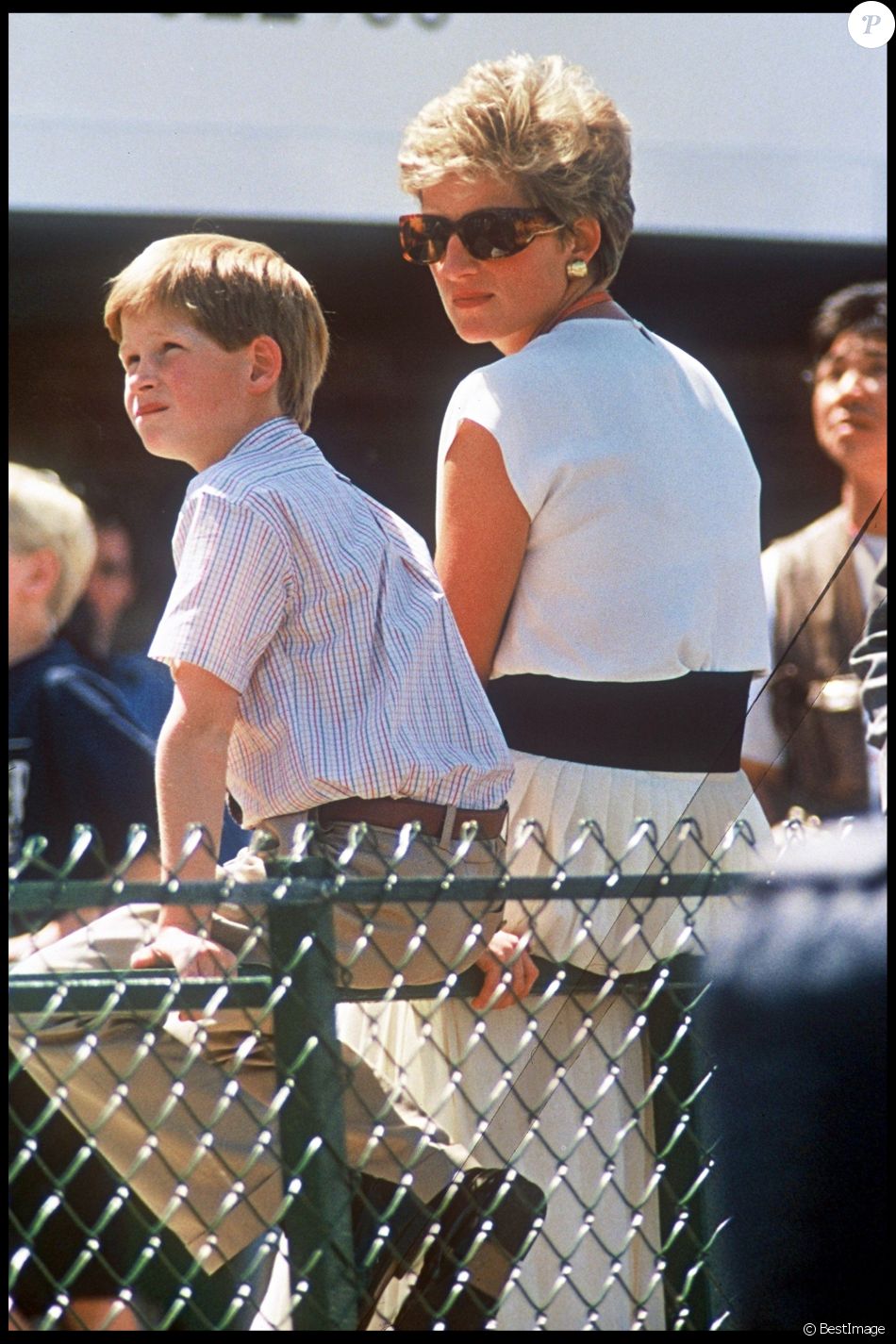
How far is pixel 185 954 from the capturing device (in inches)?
60.0

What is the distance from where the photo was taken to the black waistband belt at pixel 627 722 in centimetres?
175

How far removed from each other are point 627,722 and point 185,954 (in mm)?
580

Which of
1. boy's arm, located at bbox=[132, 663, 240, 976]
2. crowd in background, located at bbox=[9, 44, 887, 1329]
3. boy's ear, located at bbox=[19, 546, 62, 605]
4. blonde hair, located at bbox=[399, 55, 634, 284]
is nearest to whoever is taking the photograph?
boy's arm, located at bbox=[132, 663, 240, 976]

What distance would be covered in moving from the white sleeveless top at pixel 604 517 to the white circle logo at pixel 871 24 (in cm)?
88

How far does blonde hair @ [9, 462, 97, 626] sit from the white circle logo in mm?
1547

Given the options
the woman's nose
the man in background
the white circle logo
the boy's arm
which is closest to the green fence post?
the boy's arm

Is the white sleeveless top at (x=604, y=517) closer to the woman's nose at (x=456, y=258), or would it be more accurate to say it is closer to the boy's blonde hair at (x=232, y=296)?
the woman's nose at (x=456, y=258)

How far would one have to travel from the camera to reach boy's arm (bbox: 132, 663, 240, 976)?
1.55 metres

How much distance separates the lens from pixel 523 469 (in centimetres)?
175

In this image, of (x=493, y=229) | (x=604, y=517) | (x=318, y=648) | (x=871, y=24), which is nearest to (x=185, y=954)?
(x=318, y=648)

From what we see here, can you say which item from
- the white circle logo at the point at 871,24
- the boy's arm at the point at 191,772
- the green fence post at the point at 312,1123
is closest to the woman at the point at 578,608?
the green fence post at the point at 312,1123

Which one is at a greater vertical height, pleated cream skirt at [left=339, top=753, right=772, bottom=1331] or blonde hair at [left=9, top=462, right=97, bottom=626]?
blonde hair at [left=9, top=462, right=97, bottom=626]

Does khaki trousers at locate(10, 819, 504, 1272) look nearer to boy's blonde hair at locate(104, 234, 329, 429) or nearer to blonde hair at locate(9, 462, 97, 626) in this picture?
boy's blonde hair at locate(104, 234, 329, 429)

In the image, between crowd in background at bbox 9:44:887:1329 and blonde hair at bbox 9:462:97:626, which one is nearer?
crowd in background at bbox 9:44:887:1329
